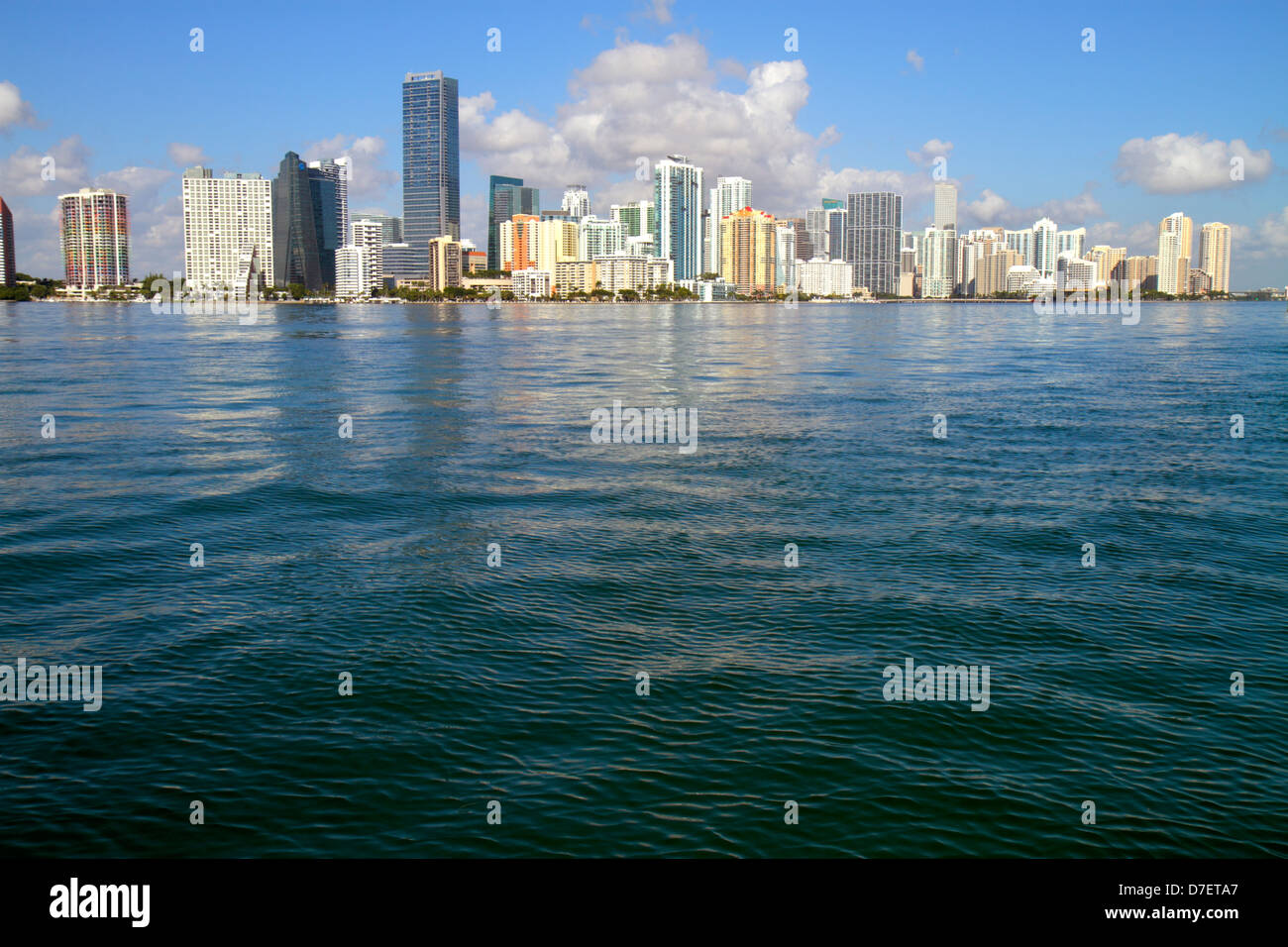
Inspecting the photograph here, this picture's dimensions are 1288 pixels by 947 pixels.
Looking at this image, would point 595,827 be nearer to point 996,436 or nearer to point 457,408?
point 996,436

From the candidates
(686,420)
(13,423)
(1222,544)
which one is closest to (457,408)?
(686,420)

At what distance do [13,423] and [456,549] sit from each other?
27.3 metres

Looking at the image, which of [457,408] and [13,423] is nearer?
[13,423]

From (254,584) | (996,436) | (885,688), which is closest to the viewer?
(885,688)

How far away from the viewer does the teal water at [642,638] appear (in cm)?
1268

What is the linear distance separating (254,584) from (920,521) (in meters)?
15.5

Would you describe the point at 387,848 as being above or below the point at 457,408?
below

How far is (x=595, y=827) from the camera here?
12.3m

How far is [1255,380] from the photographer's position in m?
60.2

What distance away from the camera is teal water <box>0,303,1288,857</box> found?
41.6 ft

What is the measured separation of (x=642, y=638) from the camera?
59.3 feet

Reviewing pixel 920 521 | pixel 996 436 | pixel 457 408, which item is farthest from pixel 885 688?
pixel 457 408
